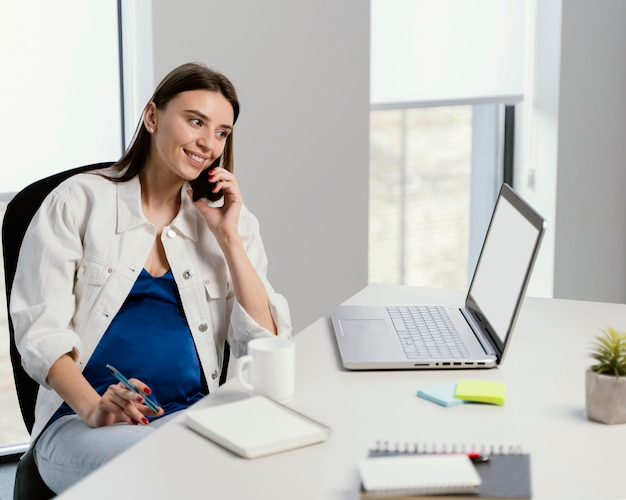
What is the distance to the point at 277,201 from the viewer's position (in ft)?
10.4

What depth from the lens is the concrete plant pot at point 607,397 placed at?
1.39 meters

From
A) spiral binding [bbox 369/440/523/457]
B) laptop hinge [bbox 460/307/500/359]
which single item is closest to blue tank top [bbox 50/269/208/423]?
laptop hinge [bbox 460/307/500/359]

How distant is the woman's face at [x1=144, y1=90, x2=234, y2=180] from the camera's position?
197 centimetres

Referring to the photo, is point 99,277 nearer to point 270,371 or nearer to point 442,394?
point 270,371

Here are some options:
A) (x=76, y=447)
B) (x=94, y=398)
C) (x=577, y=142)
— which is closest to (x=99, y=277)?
(x=94, y=398)

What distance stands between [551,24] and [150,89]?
1.69 meters

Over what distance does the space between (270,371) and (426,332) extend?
0.47 meters

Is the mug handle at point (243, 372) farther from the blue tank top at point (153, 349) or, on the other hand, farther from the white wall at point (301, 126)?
the white wall at point (301, 126)

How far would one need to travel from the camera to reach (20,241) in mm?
1889

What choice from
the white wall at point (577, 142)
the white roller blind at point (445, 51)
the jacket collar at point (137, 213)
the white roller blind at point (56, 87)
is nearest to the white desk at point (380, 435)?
the jacket collar at point (137, 213)

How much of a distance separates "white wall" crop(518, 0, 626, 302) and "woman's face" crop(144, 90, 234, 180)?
2045mm

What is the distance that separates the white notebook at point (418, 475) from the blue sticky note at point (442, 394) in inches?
10.7

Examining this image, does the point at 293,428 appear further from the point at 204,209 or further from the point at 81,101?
the point at 81,101

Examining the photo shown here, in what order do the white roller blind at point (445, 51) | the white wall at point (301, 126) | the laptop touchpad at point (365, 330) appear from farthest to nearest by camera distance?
1. the white roller blind at point (445, 51)
2. the white wall at point (301, 126)
3. the laptop touchpad at point (365, 330)
